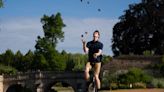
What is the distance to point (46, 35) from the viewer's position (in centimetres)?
11494

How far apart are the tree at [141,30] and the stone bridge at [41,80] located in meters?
8.96

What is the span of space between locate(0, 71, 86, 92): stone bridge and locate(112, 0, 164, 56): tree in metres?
8.96

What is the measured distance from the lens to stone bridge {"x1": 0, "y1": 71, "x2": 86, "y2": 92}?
373 ft

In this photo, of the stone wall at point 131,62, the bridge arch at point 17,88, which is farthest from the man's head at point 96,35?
the bridge arch at point 17,88

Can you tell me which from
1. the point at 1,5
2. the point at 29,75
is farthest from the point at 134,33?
the point at 1,5

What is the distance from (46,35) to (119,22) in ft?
42.5

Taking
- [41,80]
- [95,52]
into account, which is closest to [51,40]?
[41,80]

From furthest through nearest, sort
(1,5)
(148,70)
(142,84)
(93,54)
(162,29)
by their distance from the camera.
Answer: (162,29), (148,70), (142,84), (1,5), (93,54)

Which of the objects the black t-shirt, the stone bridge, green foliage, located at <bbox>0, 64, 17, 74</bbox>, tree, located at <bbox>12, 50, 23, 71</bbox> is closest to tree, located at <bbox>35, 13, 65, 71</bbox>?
the stone bridge

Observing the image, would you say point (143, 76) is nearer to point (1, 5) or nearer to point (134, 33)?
point (134, 33)

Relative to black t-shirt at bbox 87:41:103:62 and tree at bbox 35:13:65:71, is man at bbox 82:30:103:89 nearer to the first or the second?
black t-shirt at bbox 87:41:103:62

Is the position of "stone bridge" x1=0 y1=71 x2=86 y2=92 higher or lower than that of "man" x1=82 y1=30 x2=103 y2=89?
lower

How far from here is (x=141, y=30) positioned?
106500 millimetres

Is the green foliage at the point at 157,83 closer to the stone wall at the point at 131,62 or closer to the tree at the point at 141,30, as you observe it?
the stone wall at the point at 131,62
